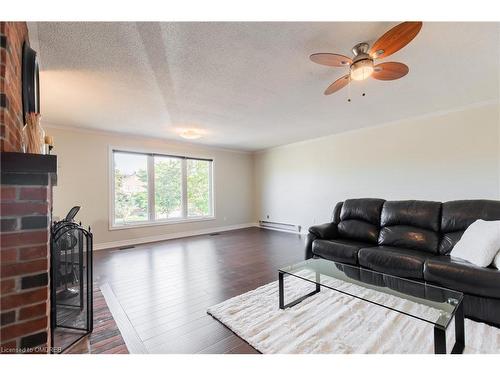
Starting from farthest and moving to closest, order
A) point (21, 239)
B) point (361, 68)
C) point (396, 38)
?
point (361, 68) < point (396, 38) < point (21, 239)

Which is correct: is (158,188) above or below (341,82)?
below

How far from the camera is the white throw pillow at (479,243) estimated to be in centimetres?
193

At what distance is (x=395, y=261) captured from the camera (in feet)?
7.52

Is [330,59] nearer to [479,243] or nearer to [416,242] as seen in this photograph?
[479,243]

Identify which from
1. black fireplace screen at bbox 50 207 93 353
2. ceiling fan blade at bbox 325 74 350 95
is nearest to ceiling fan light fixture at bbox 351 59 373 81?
ceiling fan blade at bbox 325 74 350 95

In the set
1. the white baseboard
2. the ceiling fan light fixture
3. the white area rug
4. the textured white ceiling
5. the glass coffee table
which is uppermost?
the textured white ceiling

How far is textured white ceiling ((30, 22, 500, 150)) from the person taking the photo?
1.70 m

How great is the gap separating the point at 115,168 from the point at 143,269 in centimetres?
245

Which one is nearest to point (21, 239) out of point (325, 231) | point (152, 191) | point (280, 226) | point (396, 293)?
point (396, 293)

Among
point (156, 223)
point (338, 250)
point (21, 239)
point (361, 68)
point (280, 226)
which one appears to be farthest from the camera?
point (280, 226)

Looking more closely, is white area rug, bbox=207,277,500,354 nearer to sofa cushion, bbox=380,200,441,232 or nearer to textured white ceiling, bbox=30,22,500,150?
sofa cushion, bbox=380,200,441,232

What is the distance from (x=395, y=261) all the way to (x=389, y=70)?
1794 mm

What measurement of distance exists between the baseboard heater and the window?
62.9 inches

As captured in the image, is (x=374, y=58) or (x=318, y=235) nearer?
(x=374, y=58)
